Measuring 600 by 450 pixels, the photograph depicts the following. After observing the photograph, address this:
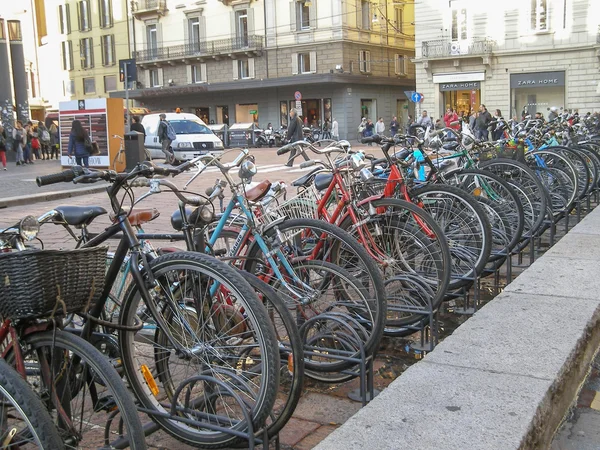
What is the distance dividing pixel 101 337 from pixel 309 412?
3.35 ft

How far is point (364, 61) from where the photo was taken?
41219 millimetres

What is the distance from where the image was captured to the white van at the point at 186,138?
2066 centimetres

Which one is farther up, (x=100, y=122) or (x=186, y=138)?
(x=100, y=122)

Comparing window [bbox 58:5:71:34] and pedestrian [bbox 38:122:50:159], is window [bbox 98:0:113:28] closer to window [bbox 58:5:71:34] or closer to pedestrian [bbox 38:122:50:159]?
window [bbox 58:5:71:34]

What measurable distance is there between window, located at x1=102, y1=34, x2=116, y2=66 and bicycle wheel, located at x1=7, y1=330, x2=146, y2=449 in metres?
48.9

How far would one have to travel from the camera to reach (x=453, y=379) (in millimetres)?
2896

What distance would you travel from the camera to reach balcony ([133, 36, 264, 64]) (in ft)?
137

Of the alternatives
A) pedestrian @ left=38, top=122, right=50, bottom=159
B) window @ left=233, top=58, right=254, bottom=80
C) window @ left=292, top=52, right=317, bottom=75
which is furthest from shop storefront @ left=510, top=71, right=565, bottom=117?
pedestrian @ left=38, top=122, right=50, bottom=159

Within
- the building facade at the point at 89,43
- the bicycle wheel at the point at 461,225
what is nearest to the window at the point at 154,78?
the building facade at the point at 89,43

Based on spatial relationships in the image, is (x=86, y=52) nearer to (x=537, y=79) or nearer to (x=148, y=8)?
(x=148, y=8)

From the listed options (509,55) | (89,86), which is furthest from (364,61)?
(89,86)

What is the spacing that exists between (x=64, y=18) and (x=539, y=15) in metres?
33.9

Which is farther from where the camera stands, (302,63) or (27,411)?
(302,63)

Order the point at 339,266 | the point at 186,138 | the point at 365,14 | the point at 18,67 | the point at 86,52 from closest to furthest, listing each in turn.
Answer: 1. the point at 339,266
2. the point at 186,138
3. the point at 18,67
4. the point at 365,14
5. the point at 86,52
